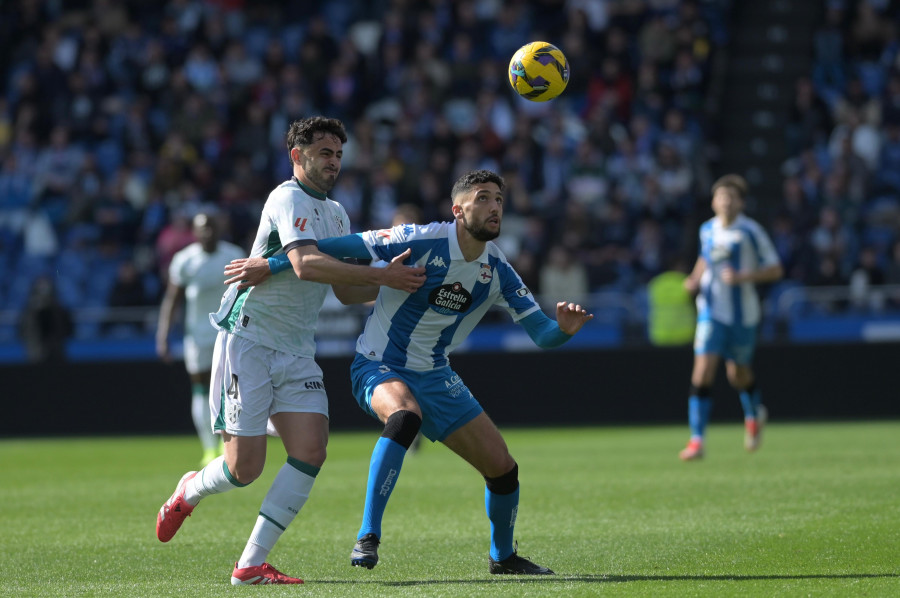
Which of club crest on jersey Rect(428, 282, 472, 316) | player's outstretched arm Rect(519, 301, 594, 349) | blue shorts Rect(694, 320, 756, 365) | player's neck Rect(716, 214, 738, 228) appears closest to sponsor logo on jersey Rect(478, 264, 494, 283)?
club crest on jersey Rect(428, 282, 472, 316)

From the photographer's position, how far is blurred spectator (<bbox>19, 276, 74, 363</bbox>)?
722 inches

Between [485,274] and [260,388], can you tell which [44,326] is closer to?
[260,388]

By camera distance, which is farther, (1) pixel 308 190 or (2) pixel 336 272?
(1) pixel 308 190

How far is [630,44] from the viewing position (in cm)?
2192

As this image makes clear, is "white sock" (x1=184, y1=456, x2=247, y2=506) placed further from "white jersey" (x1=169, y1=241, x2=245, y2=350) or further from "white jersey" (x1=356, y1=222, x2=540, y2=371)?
"white jersey" (x1=169, y1=241, x2=245, y2=350)

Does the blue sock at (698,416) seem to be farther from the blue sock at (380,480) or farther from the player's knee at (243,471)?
the player's knee at (243,471)

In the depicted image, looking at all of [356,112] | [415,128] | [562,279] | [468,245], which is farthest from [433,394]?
[356,112]

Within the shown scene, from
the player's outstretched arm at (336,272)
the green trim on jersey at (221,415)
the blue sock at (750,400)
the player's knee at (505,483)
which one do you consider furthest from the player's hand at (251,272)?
the blue sock at (750,400)

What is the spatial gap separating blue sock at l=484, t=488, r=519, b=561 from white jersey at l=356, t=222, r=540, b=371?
0.76 meters

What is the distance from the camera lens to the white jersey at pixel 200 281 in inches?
493

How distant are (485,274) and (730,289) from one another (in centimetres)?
667

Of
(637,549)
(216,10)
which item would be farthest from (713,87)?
Result: (637,549)

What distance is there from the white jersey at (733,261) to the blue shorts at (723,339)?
55 mm

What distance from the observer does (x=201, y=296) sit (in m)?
12.7
